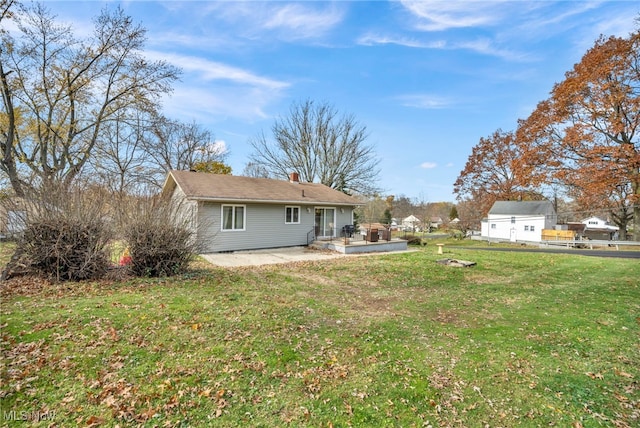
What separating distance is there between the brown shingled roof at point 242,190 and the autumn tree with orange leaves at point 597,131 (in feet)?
49.9

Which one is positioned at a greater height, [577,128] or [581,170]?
[577,128]

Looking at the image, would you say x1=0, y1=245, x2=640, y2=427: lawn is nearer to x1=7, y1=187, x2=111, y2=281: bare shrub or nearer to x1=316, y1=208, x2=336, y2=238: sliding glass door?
x1=7, y1=187, x2=111, y2=281: bare shrub

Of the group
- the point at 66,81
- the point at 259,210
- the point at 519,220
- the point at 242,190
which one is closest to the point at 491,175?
the point at 519,220

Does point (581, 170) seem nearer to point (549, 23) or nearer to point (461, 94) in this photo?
point (461, 94)

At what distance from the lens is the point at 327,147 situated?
24938 millimetres

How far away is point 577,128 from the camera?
19.3 metres

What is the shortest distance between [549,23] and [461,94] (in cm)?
574

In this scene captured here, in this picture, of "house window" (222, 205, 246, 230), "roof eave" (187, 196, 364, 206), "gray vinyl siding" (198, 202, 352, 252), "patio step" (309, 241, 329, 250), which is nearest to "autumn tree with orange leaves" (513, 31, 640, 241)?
"roof eave" (187, 196, 364, 206)

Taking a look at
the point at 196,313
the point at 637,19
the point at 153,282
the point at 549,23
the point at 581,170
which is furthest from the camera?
the point at 581,170

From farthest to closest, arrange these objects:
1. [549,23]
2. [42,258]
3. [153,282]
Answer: [549,23], [153,282], [42,258]

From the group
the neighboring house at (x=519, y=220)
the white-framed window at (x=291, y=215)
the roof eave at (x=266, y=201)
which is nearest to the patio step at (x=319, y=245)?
the white-framed window at (x=291, y=215)

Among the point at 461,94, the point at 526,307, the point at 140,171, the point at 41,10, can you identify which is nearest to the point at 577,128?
the point at 461,94

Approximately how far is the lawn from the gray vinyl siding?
6144 millimetres

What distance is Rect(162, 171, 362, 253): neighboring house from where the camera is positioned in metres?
12.7
